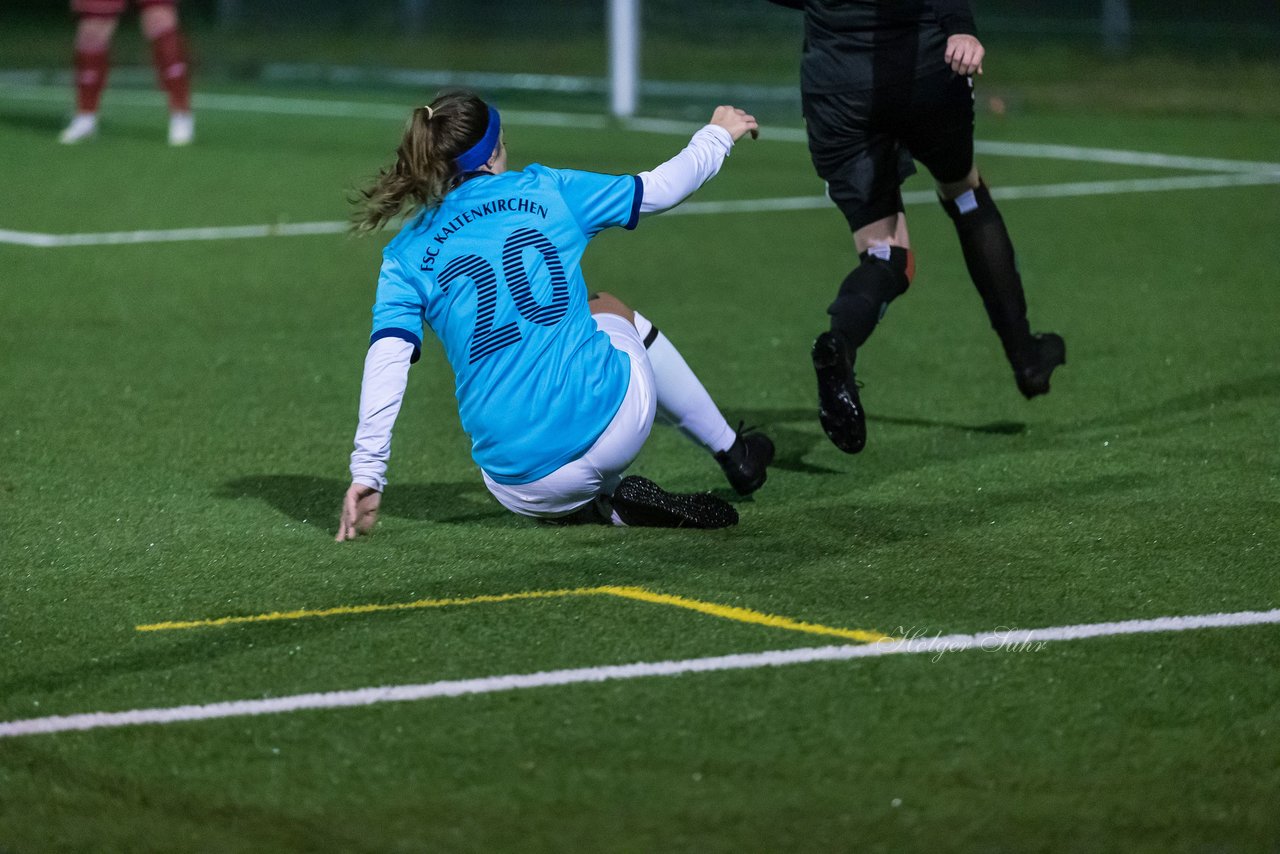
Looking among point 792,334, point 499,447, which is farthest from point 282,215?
point 499,447

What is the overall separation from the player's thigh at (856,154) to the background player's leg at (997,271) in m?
0.27

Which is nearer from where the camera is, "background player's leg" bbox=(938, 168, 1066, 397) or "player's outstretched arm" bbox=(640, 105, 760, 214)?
"player's outstretched arm" bbox=(640, 105, 760, 214)

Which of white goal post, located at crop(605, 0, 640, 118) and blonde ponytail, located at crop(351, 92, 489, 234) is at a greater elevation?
blonde ponytail, located at crop(351, 92, 489, 234)

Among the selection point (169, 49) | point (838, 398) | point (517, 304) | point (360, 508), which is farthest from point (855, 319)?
point (169, 49)

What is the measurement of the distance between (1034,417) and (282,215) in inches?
241

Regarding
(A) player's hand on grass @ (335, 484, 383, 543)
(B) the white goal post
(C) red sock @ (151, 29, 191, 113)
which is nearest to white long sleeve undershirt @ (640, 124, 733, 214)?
(A) player's hand on grass @ (335, 484, 383, 543)

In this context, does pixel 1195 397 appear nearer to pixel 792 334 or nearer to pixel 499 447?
pixel 792 334

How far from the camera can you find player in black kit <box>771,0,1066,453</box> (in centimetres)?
581

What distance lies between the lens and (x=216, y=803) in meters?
3.38

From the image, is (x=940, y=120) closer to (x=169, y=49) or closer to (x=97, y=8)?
(x=169, y=49)

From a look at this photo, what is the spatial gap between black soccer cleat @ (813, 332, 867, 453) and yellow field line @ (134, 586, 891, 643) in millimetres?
1116

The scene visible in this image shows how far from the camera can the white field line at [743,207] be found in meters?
10.6

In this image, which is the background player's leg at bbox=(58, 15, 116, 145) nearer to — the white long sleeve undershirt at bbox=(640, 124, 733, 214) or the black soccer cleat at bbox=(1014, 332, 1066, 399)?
the black soccer cleat at bbox=(1014, 332, 1066, 399)

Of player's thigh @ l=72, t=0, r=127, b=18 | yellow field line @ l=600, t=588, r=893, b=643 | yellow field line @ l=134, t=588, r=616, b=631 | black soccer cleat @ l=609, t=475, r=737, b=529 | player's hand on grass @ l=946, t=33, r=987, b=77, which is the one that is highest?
player's hand on grass @ l=946, t=33, r=987, b=77
